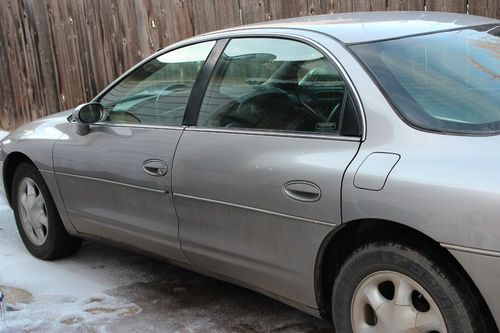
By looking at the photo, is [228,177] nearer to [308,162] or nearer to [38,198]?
[308,162]

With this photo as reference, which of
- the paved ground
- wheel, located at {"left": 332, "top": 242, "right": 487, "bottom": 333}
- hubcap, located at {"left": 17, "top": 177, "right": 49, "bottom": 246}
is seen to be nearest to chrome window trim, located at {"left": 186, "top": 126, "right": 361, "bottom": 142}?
wheel, located at {"left": 332, "top": 242, "right": 487, "bottom": 333}

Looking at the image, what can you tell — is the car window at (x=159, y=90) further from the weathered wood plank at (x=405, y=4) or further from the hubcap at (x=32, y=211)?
the weathered wood plank at (x=405, y=4)

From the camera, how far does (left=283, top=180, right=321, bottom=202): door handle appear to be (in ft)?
9.23

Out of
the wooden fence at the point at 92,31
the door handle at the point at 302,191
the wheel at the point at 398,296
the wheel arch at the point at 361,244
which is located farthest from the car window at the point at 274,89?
the wooden fence at the point at 92,31

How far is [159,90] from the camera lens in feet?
13.0

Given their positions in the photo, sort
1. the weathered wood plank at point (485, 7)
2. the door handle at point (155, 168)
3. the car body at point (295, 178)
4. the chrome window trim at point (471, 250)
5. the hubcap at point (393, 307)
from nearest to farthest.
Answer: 1. the chrome window trim at point (471, 250)
2. the car body at point (295, 178)
3. the hubcap at point (393, 307)
4. the door handle at point (155, 168)
5. the weathered wood plank at point (485, 7)

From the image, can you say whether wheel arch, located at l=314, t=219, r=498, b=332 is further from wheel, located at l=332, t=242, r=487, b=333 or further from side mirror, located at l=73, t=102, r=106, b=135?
side mirror, located at l=73, t=102, r=106, b=135

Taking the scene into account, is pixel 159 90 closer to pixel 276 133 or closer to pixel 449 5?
pixel 276 133

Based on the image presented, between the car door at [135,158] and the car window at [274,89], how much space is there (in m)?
0.22

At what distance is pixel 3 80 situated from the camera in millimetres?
10305

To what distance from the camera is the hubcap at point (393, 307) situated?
8.33ft

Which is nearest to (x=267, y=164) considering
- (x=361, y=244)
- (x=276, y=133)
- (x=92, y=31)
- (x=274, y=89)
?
(x=276, y=133)

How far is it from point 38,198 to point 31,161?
28 centimetres

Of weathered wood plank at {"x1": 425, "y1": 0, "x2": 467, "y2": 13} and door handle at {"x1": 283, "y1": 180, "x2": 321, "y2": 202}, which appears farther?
weathered wood plank at {"x1": 425, "y1": 0, "x2": 467, "y2": 13}
